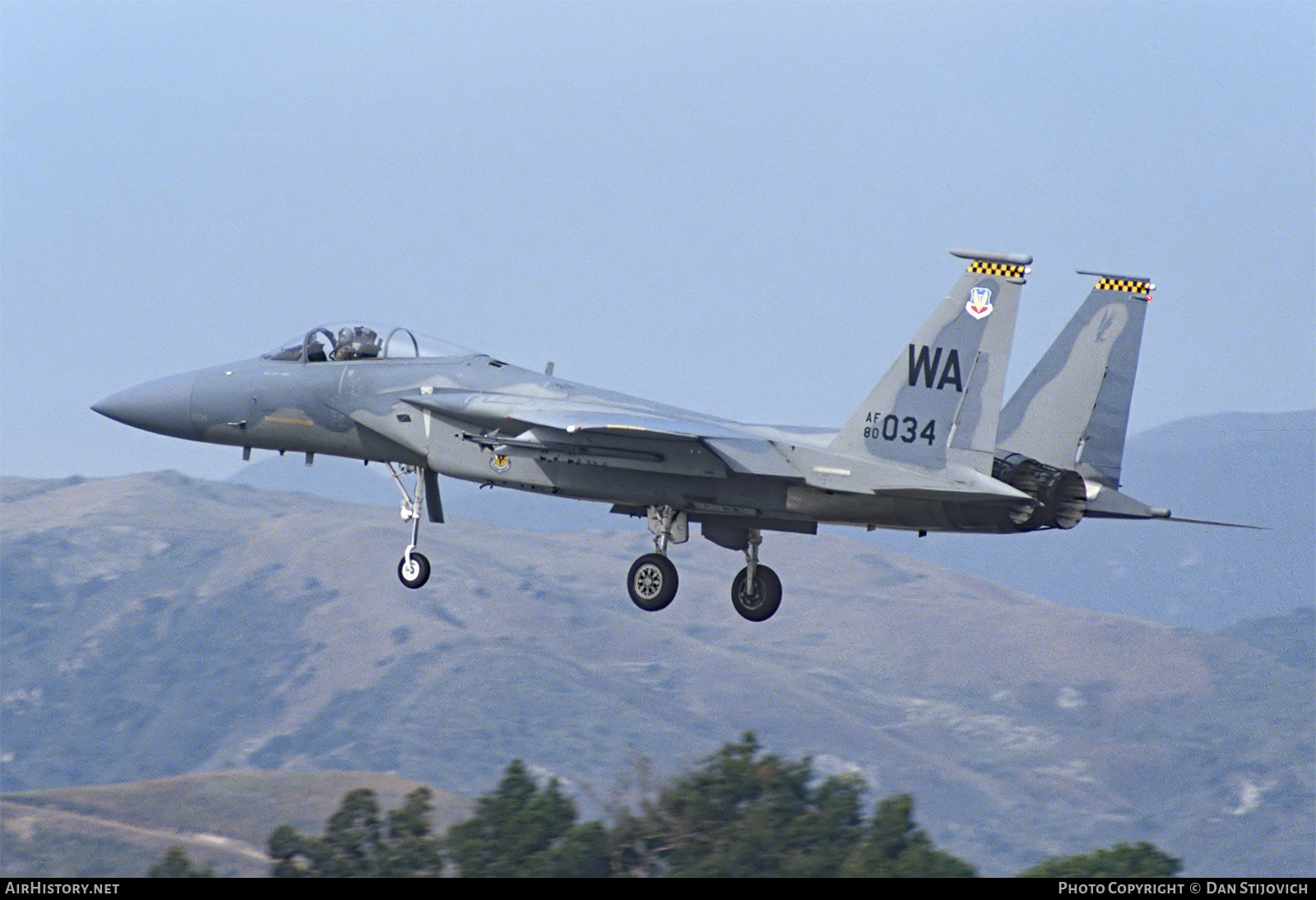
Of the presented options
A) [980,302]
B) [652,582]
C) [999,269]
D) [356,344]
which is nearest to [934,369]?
[980,302]

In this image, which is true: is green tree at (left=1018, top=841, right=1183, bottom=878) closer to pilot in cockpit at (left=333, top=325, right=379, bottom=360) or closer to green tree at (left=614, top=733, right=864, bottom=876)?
green tree at (left=614, top=733, right=864, bottom=876)

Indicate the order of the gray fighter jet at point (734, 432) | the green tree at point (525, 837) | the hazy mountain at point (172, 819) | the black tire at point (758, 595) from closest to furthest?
the gray fighter jet at point (734, 432) < the black tire at point (758, 595) < the green tree at point (525, 837) < the hazy mountain at point (172, 819)

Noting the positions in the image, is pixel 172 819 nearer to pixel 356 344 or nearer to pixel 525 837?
pixel 525 837

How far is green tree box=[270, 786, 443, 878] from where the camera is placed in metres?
33.7

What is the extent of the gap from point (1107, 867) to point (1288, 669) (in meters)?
87.1

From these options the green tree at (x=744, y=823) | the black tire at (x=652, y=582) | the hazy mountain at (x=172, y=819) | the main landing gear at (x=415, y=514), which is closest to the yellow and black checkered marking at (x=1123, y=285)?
the black tire at (x=652, y=582)

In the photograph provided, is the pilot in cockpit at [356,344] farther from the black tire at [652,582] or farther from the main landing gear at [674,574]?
the black tire at [652,582]

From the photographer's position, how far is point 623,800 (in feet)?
116

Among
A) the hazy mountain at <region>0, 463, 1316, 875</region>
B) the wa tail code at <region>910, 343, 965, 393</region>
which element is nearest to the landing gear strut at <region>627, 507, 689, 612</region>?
the wa tail code at <region>910, 343, 965, 393</region>

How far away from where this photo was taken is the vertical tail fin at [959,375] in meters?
19.4

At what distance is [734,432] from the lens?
68.5 feet

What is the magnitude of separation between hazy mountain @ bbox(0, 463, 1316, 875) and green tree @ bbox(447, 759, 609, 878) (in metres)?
49.3

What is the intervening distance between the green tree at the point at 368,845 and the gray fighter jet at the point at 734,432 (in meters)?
13.1
